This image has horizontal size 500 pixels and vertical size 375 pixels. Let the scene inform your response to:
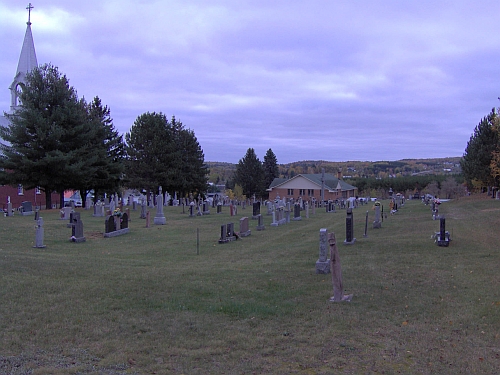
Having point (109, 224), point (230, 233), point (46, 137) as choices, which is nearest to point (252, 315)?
point (230, 233)

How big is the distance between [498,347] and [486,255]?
6797mm

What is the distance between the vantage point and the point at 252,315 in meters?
7.20

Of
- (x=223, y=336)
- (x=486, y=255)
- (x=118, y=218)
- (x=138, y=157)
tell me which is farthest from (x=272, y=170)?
(x=223, y=336)

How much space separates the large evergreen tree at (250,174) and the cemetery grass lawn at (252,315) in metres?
67.5

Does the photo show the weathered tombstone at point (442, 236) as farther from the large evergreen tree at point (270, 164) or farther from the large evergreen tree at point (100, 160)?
the large evergreen tree at point (270, 164)

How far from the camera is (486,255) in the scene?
1194 cm

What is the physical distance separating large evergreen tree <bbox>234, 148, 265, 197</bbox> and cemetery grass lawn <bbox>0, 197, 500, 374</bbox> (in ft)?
222

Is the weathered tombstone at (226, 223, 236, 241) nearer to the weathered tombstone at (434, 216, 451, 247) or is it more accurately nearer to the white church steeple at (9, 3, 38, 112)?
the weathered tombstone at (434, 216, 451, 247)

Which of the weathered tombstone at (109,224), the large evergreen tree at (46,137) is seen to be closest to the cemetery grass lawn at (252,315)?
the weathered tombstone at (109,224)

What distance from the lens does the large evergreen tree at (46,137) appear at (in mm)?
31484

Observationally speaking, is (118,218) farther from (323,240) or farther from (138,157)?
(138,157)

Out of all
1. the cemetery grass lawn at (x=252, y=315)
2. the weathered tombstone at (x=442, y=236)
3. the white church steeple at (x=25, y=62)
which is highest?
the white church steeple at (x=25, y=62)

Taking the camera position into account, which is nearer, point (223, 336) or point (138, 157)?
point (223, 336)

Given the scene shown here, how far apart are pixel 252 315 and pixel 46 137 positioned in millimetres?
28734
